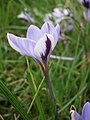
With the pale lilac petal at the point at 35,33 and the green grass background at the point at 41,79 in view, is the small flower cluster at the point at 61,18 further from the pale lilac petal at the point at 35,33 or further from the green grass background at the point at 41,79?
the pale lilac petal at the point at 35,33

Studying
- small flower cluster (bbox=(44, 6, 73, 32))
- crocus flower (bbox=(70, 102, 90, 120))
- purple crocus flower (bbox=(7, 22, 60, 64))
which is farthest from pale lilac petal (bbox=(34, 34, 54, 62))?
small flower cluster (bbox=(44, 6, 73, 32))

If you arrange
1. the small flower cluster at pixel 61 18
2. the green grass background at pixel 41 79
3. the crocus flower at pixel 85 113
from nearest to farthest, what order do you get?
the crocus flower at pixel 85 113 < the green grass background at pixel 41 79 < the small flower cluster at pixel 61 18

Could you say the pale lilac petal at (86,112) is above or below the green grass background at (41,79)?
above

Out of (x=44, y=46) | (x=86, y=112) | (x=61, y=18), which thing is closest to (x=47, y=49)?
(x=44, y=46)

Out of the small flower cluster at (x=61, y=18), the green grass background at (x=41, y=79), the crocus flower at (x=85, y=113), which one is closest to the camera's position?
the crocus flower at (x=85, y=113)

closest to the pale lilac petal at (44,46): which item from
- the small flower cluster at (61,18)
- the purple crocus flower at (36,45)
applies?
the purple crocus flower at (36,45)

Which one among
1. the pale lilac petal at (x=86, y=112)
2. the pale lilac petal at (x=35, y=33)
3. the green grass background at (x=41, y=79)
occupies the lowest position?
the green grass background at (x=41, y=79)

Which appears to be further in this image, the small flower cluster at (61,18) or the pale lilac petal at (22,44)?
the small flower cluster at (61,18)

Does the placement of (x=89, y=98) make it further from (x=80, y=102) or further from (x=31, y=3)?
(x=31, y=3)

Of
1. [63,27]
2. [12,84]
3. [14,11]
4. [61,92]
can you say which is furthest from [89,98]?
[14,11]

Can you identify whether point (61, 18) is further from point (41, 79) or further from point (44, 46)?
point (44, 46)
